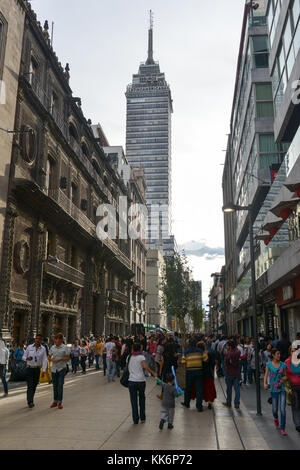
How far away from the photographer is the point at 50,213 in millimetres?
24719

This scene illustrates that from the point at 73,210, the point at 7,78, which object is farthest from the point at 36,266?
the point at 7,78

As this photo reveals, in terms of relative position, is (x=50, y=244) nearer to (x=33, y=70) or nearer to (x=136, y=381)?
(x=33, y=70)

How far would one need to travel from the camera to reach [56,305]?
2620 centimetres

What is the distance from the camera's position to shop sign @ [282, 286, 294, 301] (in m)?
20.6

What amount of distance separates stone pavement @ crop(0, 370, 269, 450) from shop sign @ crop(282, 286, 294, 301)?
1074 cm

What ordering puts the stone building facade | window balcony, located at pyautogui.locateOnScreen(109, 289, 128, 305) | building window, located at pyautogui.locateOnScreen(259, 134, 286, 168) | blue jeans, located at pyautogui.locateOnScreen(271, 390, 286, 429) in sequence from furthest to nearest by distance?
window balcony, located at pyautogui.locateOnScreen(109, 289, 128, 305) < building window, located at pyautogui.locateOnScreen(259, 134, 286, 168) < the stone building facade < blue jeans, located at pyautogui.locateOnScreen(271, 390, 286, 429)

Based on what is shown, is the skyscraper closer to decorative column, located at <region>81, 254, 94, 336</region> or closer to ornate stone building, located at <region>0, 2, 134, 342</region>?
ornate stone building, located at <region>0, 2, 134, 342</region>

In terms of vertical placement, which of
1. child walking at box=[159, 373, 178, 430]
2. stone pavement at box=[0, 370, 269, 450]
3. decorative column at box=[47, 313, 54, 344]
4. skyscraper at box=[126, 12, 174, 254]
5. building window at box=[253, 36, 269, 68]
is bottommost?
stone pavement at box=[0, 370, 269, 450]

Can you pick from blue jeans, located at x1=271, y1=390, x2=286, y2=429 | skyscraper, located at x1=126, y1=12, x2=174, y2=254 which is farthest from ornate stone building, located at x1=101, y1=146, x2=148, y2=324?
skyscraper, located at x1=126, y1=12, x2=174, y2=254

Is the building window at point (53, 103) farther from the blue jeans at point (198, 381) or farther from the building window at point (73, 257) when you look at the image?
the blue jeans at point (198, 381)

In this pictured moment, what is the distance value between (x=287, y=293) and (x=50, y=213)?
14.7m
